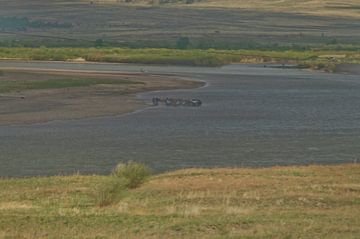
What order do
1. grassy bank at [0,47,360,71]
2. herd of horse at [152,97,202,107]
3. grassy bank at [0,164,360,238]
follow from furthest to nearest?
grassy bank at [0,47,360,71], herd of horse at [152,97,202,107], grassy bank at [0,164,360,238]

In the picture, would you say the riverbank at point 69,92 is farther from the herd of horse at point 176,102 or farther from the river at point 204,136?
the river at point 204,136

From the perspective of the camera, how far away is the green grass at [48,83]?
204 ft

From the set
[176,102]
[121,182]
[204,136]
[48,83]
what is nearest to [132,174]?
[121,182]

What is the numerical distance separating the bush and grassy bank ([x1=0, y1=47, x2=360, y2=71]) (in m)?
73.5

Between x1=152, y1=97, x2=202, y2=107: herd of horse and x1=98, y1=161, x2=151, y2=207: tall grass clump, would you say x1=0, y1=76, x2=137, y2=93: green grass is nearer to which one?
x1=152, y1=97, x2=202, y2=107: herd of horse

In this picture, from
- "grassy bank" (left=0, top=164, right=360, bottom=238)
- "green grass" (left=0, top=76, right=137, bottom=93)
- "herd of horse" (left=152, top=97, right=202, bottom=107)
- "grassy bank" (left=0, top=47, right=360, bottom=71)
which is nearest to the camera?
"grassy bank" (left=0, top=164, right=360, bottom=238)

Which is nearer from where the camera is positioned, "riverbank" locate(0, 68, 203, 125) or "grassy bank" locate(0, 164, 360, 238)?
"grassy bank" locate(0, 164, 360, 238)

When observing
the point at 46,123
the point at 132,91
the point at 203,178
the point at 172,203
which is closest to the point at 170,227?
the point at 172,203

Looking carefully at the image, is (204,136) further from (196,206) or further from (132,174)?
(196,206)

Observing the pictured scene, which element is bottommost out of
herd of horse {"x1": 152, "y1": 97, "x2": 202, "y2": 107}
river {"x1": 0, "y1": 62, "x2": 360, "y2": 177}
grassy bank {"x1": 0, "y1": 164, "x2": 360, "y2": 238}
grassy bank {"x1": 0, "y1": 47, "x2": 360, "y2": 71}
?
grassy bank {"x1": 0, "y1": 47, "x2": 360, "y2": 71}

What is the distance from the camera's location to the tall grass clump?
836 inches

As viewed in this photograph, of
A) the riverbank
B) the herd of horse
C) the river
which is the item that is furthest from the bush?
the herd of horse

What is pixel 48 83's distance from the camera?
216 ft

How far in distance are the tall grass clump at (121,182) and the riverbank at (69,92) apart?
20475 mm
